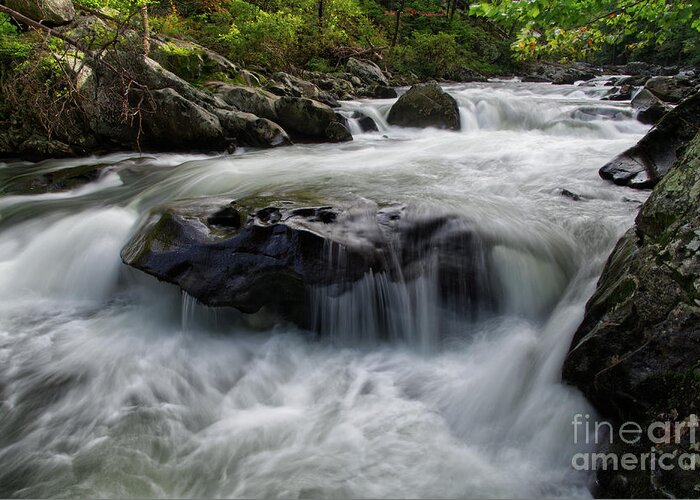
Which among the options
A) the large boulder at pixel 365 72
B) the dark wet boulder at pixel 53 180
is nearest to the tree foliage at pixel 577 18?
the dark wet boulder at pixel 53 180

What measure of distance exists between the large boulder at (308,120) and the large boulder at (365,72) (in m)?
8.95

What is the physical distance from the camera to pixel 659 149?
18.2ft

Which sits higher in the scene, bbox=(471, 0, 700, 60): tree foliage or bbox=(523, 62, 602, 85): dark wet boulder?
bbox=(523, 62, 602, 85): dark wet boulder

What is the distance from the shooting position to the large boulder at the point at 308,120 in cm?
980

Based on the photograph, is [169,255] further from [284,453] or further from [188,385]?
[284,453]

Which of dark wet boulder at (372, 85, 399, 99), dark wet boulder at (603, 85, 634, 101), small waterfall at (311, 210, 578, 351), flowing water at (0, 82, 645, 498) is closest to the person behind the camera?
flowing water at (0, 82, 645, 498)

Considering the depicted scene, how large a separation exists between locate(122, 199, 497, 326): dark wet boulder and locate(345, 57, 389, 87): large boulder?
15318 millimetres

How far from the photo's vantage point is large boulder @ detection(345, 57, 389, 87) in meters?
18.2

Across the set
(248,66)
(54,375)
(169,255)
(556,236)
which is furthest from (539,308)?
(248,66)

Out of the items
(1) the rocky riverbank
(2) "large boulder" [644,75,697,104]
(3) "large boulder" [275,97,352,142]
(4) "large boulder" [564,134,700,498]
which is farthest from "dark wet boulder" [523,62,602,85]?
(4) "large boulder" [564,134,700,498]

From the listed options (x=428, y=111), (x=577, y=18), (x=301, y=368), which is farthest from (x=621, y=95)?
(x=301, y=368)

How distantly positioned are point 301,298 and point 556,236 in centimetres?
289

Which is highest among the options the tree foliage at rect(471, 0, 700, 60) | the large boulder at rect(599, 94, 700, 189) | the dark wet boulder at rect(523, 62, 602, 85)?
the dark wet boulder at rect(523, 62, 602, 85)

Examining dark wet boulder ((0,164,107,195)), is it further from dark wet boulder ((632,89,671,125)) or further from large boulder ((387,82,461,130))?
dark wet boulder ((632,89,671,125))
